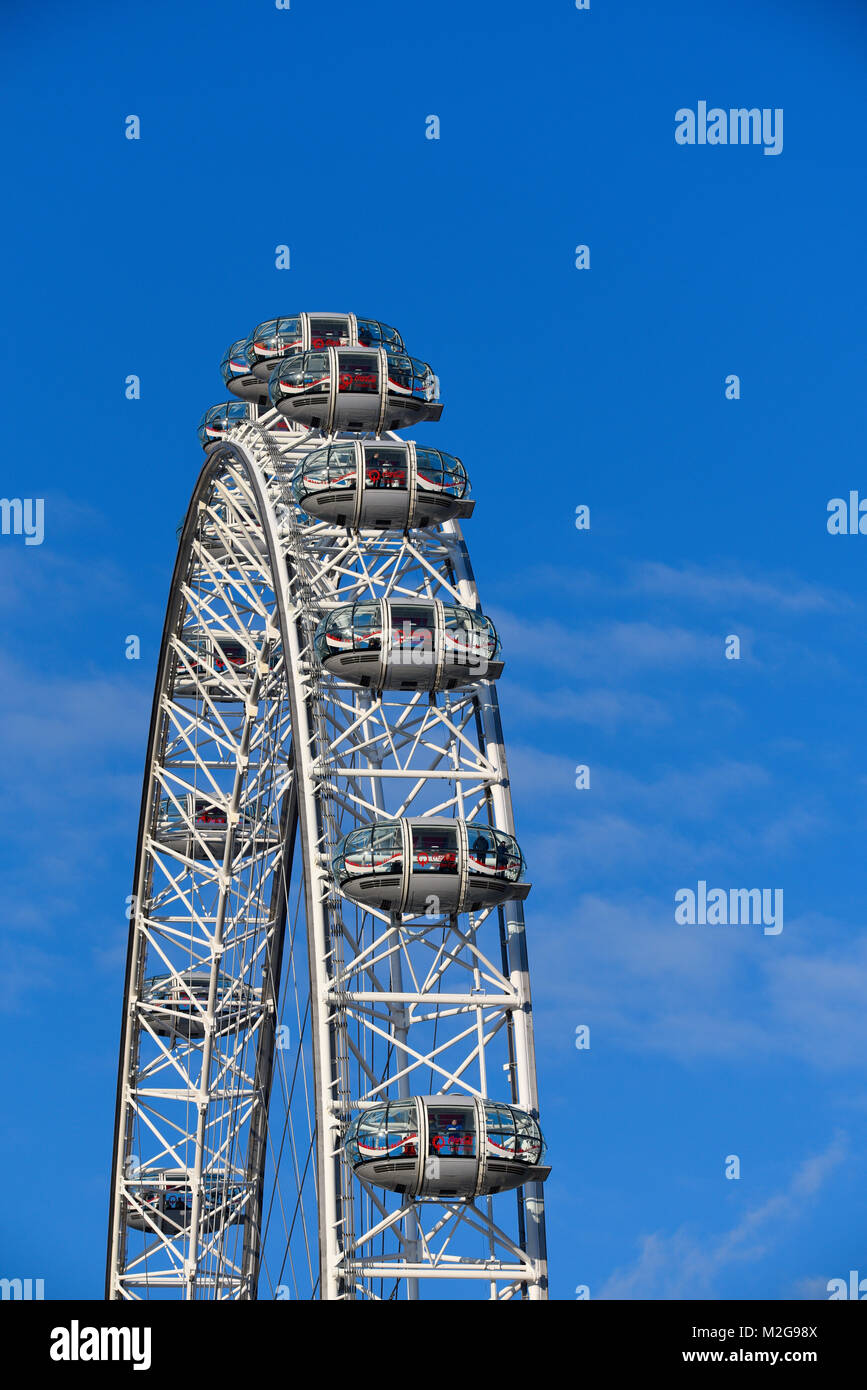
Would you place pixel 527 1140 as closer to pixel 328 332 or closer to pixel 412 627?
pixel 412 627

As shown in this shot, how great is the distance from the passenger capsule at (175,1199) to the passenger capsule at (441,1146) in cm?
3019

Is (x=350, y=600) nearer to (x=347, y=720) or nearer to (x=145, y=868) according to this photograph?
(x=347, y=720)

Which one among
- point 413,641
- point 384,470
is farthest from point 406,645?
point 384,470

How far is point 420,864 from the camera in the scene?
6081 cm

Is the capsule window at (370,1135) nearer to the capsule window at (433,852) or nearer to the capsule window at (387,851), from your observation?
the capsule window at (387,851)

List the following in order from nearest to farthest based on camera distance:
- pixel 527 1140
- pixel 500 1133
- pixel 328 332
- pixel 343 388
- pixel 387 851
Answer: pixel 500 1133
pixel 527 1140
pixel 387 851
pixel 343 388
pixel 328 332

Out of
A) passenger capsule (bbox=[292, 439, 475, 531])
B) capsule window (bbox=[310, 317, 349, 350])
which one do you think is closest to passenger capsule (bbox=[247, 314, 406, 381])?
capsule window (bbox=[310, 317, 349, 350])

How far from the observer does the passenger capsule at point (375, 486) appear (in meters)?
67.1

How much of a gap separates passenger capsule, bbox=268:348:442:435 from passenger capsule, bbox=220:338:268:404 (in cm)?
731

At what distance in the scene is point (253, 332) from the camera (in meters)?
76.8

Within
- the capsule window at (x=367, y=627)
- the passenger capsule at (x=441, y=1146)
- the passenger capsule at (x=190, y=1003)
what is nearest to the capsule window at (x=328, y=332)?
the capsule window at (x=367, y=627)

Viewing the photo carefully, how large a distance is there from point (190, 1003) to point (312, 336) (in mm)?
25024
